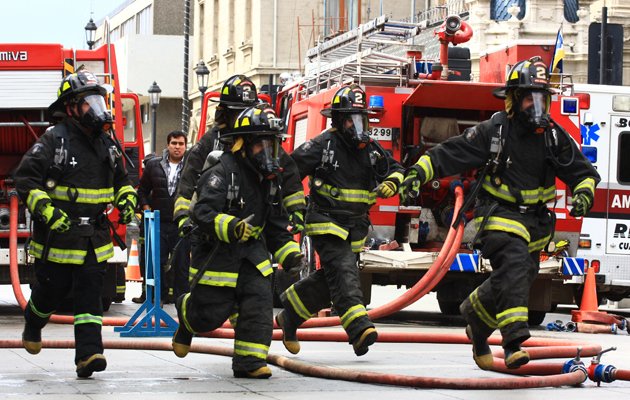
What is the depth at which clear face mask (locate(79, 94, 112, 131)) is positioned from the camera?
32.1 ft

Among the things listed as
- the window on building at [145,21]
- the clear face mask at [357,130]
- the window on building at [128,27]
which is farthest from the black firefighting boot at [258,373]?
the window on building at [128,27]

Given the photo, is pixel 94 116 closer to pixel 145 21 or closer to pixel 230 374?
pixel 230 374

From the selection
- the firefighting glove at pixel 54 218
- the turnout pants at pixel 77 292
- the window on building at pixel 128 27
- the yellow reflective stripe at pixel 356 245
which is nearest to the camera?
the firefighting glove at pixel 54 218

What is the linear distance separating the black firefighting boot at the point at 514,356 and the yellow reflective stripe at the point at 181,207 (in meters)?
2.74

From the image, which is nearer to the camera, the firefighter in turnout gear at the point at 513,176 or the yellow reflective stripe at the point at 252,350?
the yellow reflective stripe at the point at 252,350

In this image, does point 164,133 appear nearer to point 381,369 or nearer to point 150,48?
point 150,48

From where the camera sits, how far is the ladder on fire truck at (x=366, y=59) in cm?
1543

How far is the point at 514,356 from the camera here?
9211mm

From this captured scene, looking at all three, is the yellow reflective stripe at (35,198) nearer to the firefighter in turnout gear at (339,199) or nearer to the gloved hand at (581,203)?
the firefighter in turnout gear at (339,199)

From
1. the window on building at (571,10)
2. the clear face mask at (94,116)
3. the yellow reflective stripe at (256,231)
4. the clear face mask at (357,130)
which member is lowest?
the yellow reflective stripe at (256,231)

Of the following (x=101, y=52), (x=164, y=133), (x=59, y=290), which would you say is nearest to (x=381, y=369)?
(x=59, y=290)

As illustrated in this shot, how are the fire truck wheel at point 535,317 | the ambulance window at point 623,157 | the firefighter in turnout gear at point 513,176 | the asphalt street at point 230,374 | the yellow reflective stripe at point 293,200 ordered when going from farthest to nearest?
the ambulance window at point 623,157 < the fire truck wheel at point 535,317 < the yellow reflective stripe at point 293,200 < the firefighter in turnout gear at point 513,176 < the asphalt street at point 230,374

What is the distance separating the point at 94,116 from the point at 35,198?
2.13 feet

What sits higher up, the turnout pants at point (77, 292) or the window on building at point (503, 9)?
the window on building at point (503, 9)
